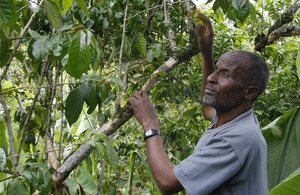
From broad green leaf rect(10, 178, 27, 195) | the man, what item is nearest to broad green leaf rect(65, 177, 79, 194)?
broad green leaf rect(10, 178, 27, 195)

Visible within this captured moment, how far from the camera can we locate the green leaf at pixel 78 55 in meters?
1.21

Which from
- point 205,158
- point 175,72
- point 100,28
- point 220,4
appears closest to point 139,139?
point 175,72

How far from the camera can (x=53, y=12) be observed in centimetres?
134

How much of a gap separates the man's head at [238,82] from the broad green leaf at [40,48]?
0.74m

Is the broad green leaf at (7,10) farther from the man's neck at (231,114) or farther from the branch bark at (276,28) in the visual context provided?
the branch bark at (276,28)

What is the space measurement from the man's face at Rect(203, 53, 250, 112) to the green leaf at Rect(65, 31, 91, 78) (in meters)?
0.58

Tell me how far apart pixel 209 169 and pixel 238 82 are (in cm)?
43

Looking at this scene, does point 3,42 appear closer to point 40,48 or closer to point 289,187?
point 40,48

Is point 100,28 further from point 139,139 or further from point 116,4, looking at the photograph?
point 139,139

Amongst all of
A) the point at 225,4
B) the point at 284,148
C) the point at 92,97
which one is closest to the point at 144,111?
the point at 92,97

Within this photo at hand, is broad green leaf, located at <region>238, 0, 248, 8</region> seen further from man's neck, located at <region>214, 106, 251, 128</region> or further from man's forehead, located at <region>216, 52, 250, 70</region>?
man's neck, located at <region>214, 106, 251, 128</region>

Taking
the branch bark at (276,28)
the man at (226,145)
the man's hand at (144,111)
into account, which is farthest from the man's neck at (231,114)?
the branch bark at (276,28)

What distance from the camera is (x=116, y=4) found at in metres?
2.22

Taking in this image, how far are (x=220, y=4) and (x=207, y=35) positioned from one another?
0.67ft
